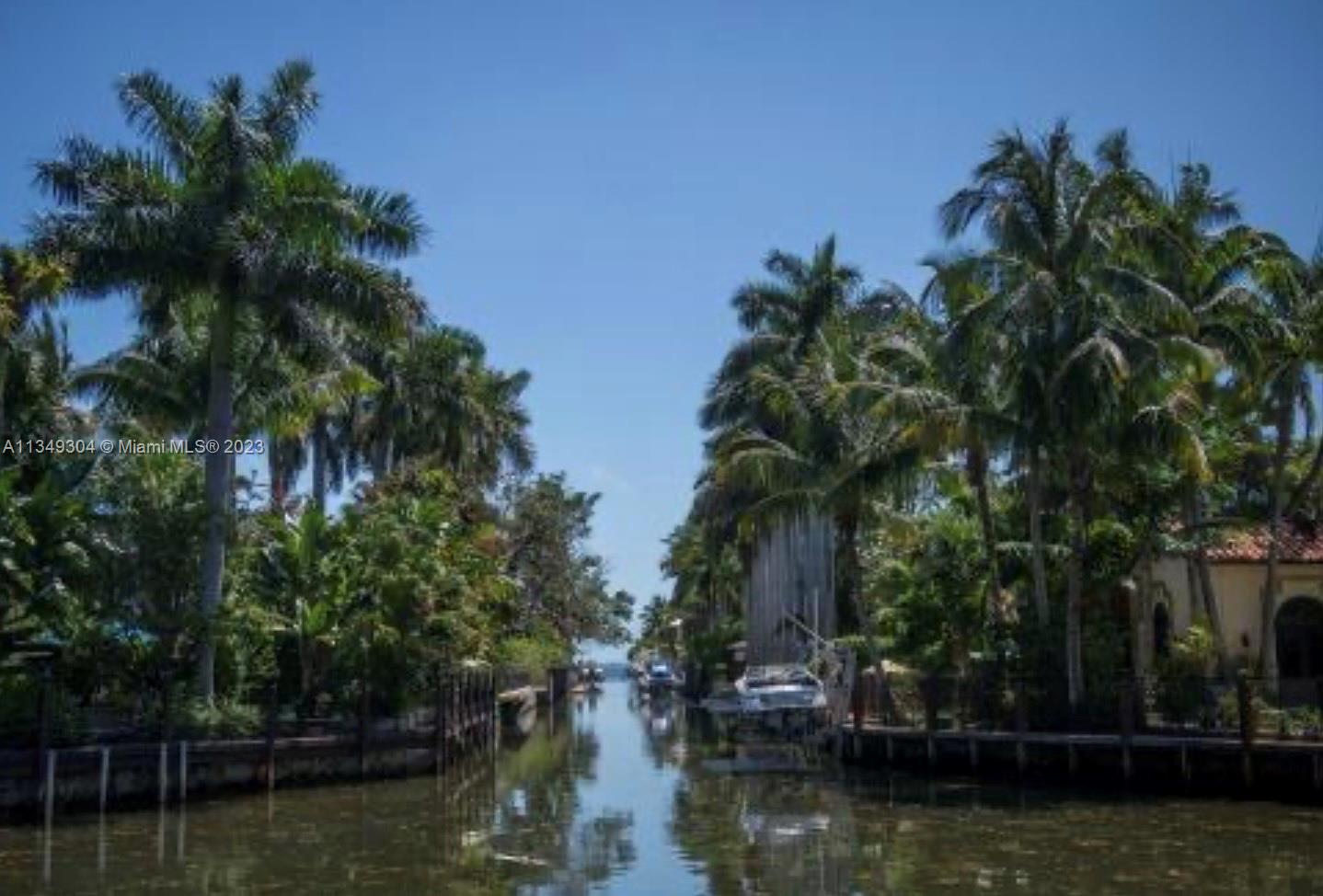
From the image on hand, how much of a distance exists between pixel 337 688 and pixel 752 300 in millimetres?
26164

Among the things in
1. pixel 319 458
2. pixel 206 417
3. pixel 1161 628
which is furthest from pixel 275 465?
pixel 1161 628

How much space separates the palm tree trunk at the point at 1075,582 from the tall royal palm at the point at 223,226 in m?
16.0

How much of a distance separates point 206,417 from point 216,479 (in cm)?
405

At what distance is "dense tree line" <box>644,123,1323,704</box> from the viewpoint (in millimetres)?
31031

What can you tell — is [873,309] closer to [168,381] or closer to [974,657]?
[974,657]

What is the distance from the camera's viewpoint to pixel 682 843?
23922mm

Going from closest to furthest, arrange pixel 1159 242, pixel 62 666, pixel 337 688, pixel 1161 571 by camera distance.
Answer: pixel 62 666
pixel 1159 242
pixel 337 688
pixel 1161 571

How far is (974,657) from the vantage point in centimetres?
3734

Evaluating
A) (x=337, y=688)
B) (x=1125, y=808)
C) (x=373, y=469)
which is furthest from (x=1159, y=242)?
(x=373, y=469)

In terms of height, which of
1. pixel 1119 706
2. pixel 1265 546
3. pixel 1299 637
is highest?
pixel 1265 546

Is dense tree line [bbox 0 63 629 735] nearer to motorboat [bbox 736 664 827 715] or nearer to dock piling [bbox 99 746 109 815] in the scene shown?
dock piling [bbox 99 746 109 815]

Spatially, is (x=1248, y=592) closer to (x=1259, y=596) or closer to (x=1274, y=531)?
(x=1259, y=596)

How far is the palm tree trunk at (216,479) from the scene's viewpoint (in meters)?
31.1

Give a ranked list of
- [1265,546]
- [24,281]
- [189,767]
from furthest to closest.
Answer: [1265,546]
[189,767]
[24,281]
